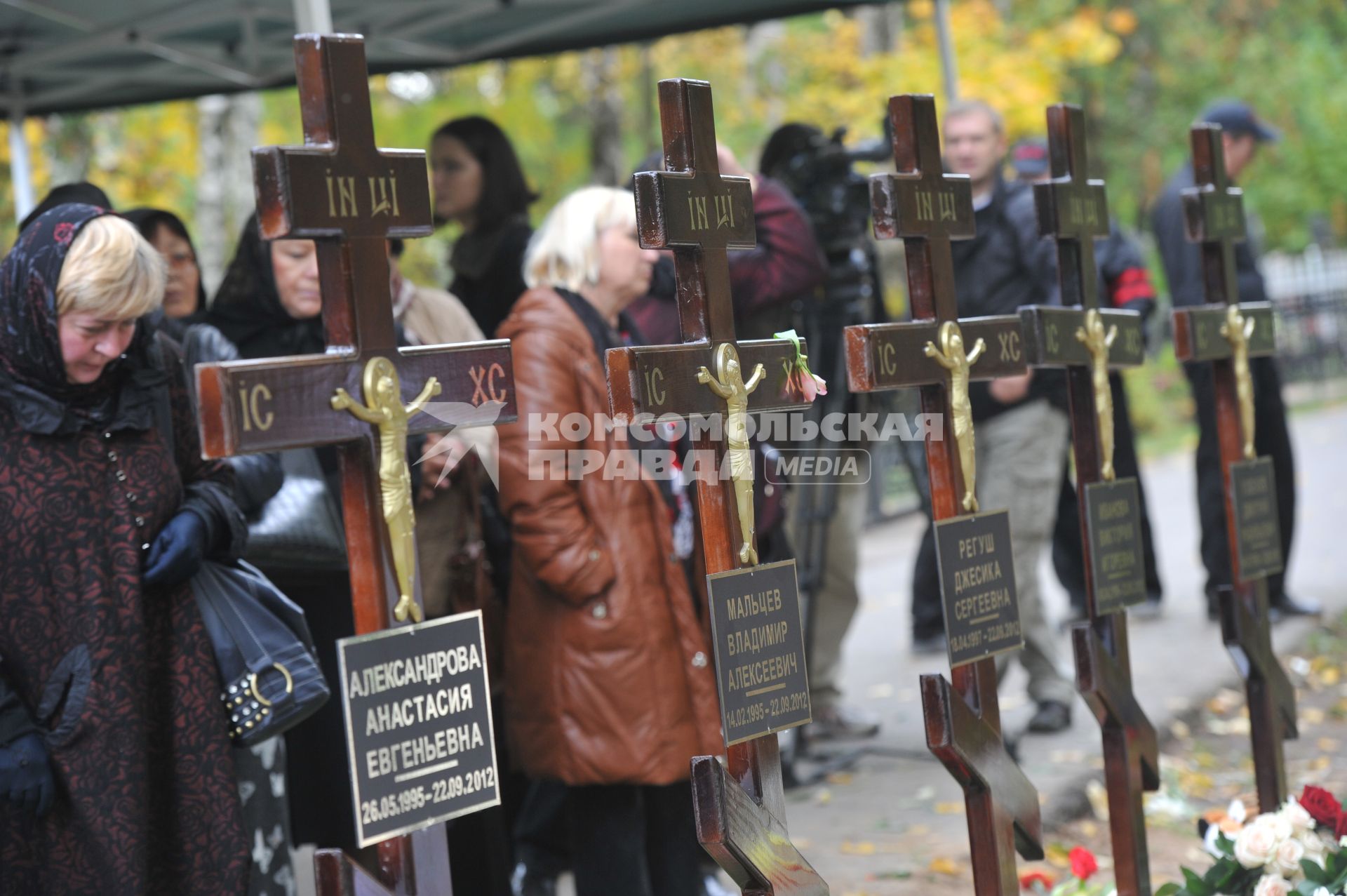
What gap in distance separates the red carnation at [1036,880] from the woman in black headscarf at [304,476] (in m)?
1.65

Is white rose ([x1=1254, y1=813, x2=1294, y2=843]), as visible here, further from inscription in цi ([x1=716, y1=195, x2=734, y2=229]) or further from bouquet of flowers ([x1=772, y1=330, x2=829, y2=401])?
inscription in цi ([x1=716, y1=195, x2=734, y2=229])

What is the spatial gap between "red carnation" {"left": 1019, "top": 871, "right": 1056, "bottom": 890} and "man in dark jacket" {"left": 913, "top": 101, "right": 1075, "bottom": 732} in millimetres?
1050

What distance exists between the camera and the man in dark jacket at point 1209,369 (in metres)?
6.15

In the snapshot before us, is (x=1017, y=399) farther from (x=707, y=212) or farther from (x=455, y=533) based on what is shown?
(x=707, y=212)

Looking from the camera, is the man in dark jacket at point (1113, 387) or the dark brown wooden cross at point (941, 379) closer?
the dark brown wooden cross at point (941, 379)

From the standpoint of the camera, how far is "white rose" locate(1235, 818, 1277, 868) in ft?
9.69

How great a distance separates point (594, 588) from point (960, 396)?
91cm

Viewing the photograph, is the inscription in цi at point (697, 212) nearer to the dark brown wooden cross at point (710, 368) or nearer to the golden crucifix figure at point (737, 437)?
the dark brown wooden cross at point (710, 368)

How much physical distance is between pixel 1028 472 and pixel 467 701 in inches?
128

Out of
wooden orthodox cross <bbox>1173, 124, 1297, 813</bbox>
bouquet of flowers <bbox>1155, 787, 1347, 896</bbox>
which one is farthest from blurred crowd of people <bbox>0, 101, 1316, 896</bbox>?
bouquet of flowers <bbox>1155, 787, 1347, 896</bbox>

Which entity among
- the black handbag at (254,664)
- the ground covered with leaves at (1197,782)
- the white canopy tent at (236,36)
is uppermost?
the white canopy tent at (236,36)

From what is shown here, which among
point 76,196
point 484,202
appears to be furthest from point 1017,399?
point 76,196

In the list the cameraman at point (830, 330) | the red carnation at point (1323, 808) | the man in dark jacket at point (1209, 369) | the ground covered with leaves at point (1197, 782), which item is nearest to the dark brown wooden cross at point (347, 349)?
the red carnation at point (1323, 808)

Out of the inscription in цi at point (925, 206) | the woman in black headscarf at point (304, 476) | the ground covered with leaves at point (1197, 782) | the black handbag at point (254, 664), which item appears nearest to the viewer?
the black handbag at point (254, 664)
